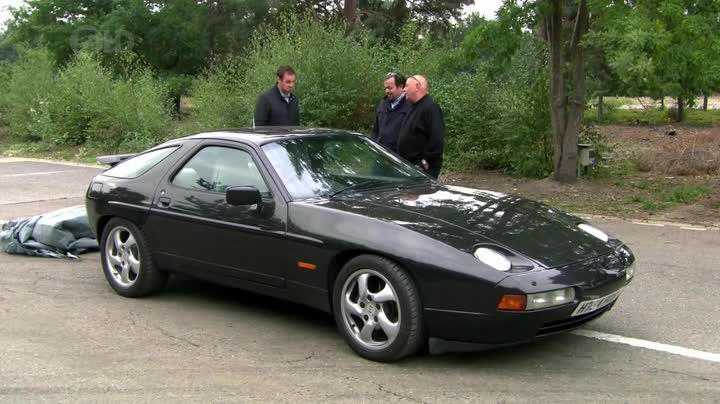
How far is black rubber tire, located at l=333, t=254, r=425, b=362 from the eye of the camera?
4484 millimetres

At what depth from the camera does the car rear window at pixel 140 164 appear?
6281 mm

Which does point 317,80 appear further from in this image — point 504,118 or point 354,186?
point 354,186

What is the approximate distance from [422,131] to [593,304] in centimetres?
356

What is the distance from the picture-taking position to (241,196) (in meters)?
5.14

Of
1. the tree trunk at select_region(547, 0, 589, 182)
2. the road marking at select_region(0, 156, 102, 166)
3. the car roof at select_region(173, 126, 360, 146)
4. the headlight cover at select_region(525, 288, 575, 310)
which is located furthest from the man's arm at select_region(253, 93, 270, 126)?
the road marking at select_region(0, 156, 102, 166)

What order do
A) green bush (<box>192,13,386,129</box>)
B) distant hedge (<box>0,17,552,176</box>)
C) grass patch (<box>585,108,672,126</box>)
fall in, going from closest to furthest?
1. distant hedge (<box>0,17,552,176</box>)
2. green bush (<box>192,13,386,129</box>)
3. grass patch (<box>585,108,672,126</box>)

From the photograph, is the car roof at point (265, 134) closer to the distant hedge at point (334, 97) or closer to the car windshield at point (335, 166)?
the car windshield at point (335, 166)

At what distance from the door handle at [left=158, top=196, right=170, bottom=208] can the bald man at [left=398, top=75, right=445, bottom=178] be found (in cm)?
269

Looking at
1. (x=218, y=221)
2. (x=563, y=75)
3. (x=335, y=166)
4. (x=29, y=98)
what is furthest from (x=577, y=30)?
(x=29, y=98)

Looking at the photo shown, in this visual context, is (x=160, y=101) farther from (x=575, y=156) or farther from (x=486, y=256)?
(x=486, y=256)

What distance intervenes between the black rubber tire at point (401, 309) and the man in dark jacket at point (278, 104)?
159 inches

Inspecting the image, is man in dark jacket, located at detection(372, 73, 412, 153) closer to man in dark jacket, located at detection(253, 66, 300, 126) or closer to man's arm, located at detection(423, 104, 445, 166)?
man's arm, located at detection(423, 104, 445, 166)

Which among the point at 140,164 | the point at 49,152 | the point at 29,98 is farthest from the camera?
the point at 29,98

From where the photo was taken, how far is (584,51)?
1291cm
